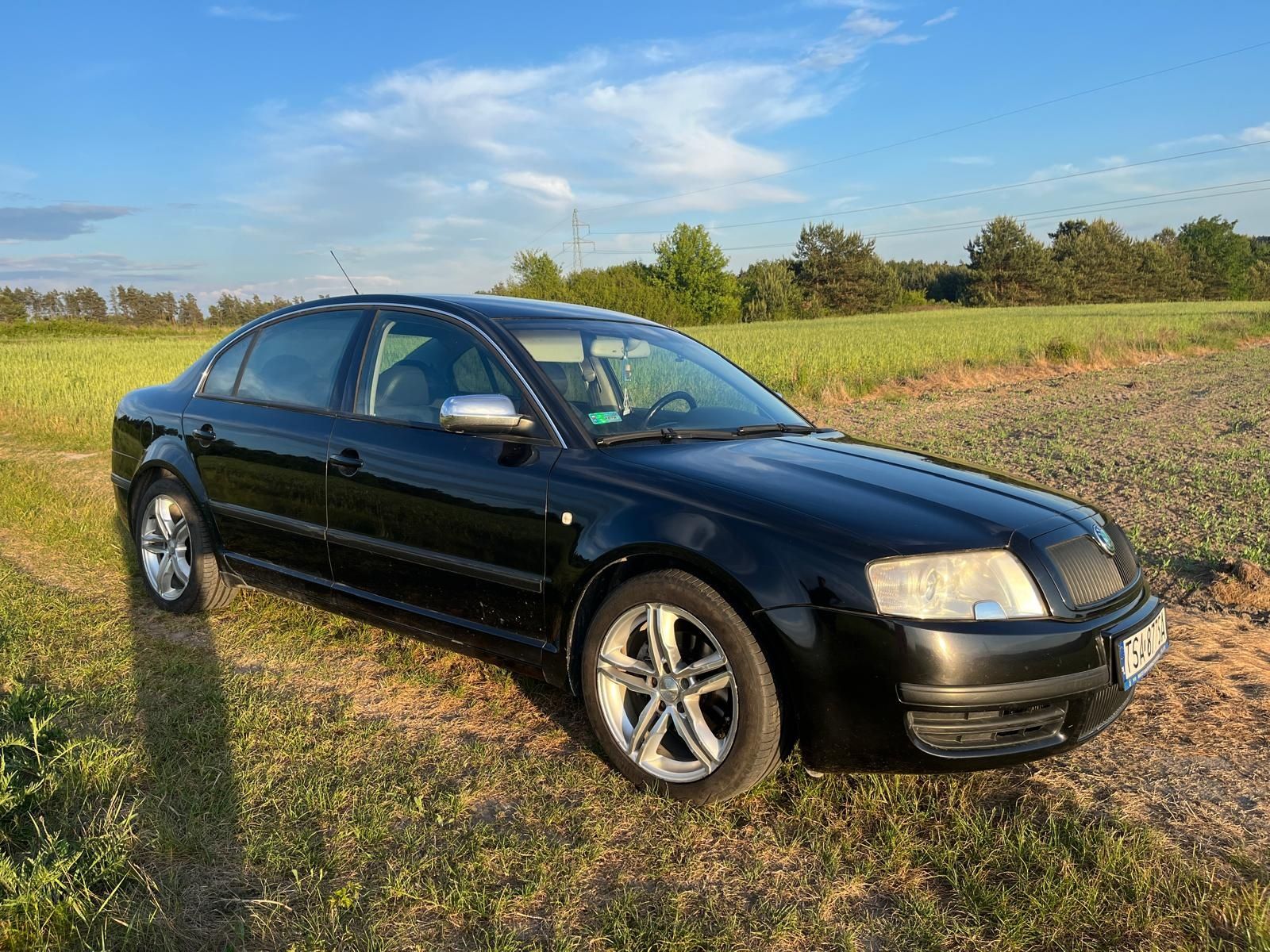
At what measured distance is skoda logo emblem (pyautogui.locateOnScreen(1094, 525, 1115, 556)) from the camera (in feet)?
9.68

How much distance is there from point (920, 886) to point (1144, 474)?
21.0 feet

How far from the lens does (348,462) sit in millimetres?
3740

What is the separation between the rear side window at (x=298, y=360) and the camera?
13.4ft

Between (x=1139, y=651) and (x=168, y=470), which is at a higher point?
(x=168, y=470)

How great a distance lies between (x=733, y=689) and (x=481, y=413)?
1.29 m

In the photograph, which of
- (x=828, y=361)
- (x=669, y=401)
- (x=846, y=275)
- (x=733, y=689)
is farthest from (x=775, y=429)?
(x=846, y=275)

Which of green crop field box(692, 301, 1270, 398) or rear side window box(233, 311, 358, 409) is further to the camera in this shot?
green crop field box(692, 301, 1270, 398)

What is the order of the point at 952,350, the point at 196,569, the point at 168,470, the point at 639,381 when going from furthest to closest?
the point at 952,350, the point at 168,470, the point at 196,569, the point at 639,381

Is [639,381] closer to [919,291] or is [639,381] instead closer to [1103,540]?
[1103,540]

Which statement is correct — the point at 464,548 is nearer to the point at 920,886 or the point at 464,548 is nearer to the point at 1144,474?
the point at 920,886

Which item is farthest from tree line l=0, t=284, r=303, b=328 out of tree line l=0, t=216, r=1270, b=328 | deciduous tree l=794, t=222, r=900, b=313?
deciduous tree l=794, t=222, r=900, b=313

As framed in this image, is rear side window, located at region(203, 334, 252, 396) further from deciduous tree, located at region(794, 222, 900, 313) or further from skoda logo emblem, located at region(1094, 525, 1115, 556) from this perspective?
deciduous tree, located at region(794, 222, 900, 313)

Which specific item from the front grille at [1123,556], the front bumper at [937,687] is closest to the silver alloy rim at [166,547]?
the front bumper at [937,687]

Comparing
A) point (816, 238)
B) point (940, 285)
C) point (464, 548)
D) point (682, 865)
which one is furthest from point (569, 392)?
point (940, 285)
